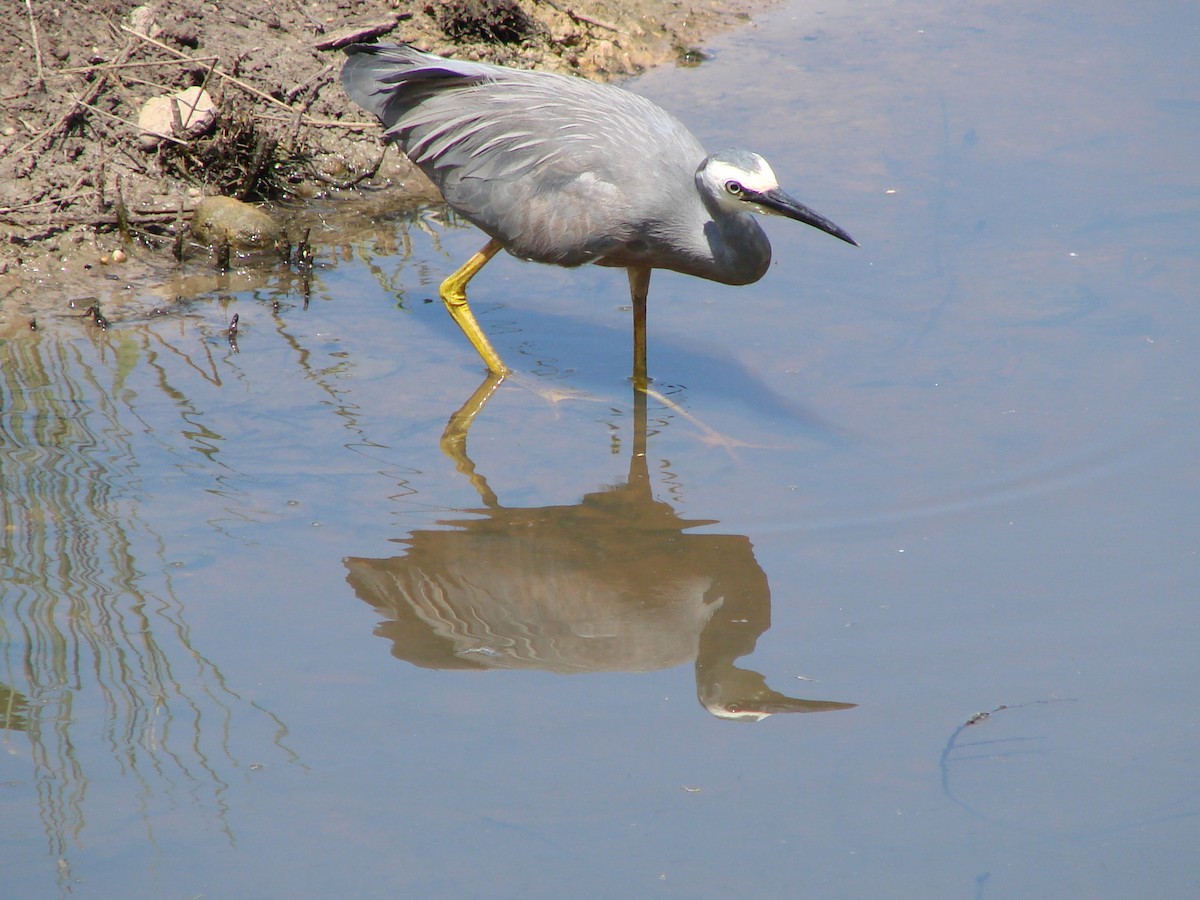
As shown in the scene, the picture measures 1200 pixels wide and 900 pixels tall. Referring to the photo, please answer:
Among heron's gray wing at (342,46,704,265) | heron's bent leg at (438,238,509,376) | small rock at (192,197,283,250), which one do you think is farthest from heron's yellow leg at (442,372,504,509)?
small rock at (192,197,283,250)

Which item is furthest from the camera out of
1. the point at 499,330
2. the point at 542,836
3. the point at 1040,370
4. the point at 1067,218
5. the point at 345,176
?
the point at 345,176

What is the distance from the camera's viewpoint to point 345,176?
24.0 ft

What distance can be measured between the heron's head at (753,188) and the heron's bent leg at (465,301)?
121 cm

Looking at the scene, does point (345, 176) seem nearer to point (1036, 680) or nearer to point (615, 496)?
point (615, 496)

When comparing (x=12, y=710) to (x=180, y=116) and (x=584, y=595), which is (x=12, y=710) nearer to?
(x=584, y=595)

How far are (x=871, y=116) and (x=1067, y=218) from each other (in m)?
1.65

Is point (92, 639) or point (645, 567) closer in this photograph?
point (92, 639)

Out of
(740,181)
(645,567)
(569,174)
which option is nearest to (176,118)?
(569,174)

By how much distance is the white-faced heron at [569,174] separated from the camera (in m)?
5.16

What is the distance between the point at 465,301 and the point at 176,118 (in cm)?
214

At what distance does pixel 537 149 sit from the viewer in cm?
541

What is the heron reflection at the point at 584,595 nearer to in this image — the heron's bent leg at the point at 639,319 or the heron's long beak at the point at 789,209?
the heron's bent leg at the point at 639,319

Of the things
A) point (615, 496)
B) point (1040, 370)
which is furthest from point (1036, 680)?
point (1040, 370)

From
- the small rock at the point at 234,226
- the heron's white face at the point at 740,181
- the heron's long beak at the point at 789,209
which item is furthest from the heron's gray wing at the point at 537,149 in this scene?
the small rock at the point at 234,226
